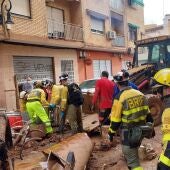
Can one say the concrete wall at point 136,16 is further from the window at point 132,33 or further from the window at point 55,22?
the window at point 55,22

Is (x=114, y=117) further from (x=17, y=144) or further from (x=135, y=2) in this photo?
(x=135, y=2)

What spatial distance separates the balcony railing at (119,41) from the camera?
85.9ft

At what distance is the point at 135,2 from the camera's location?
97.6ft

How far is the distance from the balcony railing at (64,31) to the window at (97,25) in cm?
240

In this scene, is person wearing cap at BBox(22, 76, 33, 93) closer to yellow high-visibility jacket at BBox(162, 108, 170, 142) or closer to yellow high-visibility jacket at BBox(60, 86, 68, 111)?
yellow high-visibility jacket at BBox(60, 86, 68, 111)

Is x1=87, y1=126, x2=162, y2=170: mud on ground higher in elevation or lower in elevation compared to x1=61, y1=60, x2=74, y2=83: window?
lower

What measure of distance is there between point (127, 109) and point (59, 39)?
13.9 metres

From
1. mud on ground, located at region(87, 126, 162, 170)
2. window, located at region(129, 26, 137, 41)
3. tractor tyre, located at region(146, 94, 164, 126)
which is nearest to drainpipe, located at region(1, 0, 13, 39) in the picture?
tractor tyre, located at region(146, 94, 164, 126)

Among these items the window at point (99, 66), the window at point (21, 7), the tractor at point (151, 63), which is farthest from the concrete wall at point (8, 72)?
the window at point (99, 66)

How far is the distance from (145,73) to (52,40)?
7.62 meters

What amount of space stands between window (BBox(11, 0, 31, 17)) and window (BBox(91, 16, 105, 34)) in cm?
730

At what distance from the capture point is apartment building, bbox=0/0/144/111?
50.3ft

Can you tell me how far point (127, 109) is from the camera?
546 cm

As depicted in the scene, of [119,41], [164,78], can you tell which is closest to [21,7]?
[119,41]
